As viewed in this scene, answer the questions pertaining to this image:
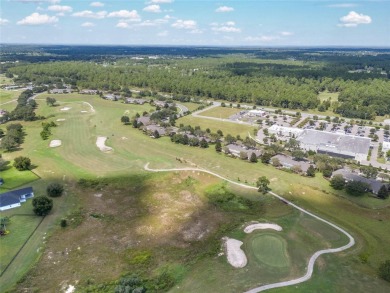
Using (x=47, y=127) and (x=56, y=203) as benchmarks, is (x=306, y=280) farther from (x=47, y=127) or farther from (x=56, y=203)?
Result: (x=47, y=127)

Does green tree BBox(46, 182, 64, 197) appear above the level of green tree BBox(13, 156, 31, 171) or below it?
below

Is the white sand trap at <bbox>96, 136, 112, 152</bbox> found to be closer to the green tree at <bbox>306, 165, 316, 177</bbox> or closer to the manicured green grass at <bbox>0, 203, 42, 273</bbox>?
the manicured green grass at <bbox>0, 203, 42, 273</bbox>

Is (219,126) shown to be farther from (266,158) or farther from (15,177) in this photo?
(15,177)

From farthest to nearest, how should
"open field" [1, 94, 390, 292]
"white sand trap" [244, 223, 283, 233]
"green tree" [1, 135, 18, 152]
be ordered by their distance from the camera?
"green tree" [1, 135, 18, 152] < "white sand trap" [244, 223, 283, 233] < "open field" [1, 94, 390, 292]

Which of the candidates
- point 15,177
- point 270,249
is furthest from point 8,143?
point 270,249

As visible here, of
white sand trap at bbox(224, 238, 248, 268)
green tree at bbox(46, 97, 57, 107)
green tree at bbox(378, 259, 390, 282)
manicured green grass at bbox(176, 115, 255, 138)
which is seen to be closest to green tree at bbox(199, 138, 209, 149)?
manicured green grass at bbox(176, 115, 255, 138)

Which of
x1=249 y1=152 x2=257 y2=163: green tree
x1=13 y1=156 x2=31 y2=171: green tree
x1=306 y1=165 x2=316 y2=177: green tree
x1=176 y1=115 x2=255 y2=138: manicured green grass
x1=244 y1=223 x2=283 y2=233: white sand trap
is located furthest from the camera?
x1=176 y1=115 x2=255 y2=138: manicured green grass

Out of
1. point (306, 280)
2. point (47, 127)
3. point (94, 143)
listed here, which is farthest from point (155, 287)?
point (47, 127)
